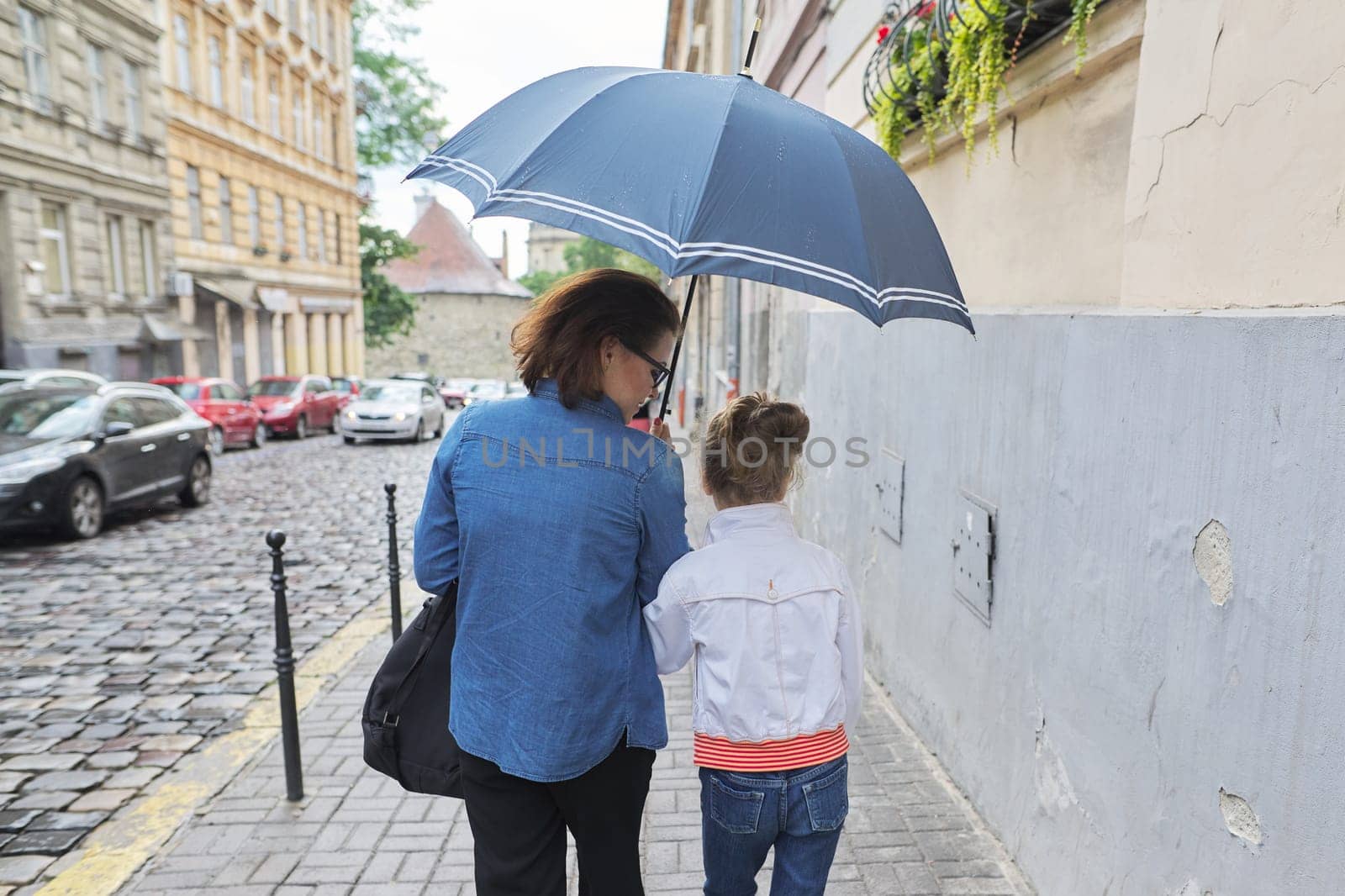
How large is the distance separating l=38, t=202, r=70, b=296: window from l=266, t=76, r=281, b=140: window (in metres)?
12.3

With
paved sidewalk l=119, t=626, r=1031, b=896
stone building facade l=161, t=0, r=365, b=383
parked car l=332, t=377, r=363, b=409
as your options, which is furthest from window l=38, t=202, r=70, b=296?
paved sidewalk l=119, t=626, r=1031, b=896

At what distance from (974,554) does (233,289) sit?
1143 inches

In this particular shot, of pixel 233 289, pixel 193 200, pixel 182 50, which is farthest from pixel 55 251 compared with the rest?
pixel 182 50

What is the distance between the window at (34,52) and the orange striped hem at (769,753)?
2374 cm

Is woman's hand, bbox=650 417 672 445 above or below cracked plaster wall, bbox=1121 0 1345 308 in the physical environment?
below

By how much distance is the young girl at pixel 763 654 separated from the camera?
85.7 inches

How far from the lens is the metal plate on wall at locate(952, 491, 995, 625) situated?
3646 mm

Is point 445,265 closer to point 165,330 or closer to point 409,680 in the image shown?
point 165,330

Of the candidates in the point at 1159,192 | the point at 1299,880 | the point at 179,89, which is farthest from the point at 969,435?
the point at 179,89

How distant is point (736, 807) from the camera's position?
2258mm

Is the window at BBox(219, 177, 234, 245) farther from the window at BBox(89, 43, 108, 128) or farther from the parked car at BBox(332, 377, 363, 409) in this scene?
the window at BBox(89, 43, 108, 128)

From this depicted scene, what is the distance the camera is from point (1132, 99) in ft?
9.65

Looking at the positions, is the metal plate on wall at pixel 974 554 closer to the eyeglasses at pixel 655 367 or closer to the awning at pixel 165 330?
the eyeglasses at pixel 655 367

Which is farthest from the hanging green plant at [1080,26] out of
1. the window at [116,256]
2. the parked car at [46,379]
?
the window at [116,256]
